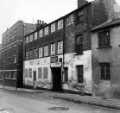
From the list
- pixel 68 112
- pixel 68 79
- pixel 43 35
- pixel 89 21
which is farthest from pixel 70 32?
pixel 68 112

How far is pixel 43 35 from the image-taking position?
3116 cm

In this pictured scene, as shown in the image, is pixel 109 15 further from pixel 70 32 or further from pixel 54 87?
pixel 54 87

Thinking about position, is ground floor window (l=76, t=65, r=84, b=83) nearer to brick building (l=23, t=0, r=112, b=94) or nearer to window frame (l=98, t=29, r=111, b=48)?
brick building (l=23, t=0, r=112, b=94)

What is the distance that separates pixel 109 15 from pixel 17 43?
76.1 feet

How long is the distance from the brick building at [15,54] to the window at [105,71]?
75.9 feet

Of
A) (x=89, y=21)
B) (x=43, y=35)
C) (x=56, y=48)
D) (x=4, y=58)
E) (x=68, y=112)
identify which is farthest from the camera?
(x=4, y=58)

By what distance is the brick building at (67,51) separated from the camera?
21016mm

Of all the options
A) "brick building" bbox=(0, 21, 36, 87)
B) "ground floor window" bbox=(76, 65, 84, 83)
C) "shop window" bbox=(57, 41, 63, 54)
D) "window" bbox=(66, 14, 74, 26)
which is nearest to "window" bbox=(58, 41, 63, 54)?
"shop window" bbox=(57, 41, 63, 54)

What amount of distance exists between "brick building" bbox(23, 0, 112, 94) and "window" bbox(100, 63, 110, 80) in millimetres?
1424

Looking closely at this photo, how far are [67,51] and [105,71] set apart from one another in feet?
23.0

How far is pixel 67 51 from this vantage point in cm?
2455

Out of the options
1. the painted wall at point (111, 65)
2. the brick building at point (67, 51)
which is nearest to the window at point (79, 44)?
the brick building at point (67, 51)

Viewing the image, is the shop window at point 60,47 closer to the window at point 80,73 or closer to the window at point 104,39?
the window at point 80,73

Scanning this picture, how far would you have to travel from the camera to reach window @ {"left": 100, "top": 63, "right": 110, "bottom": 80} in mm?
18413
